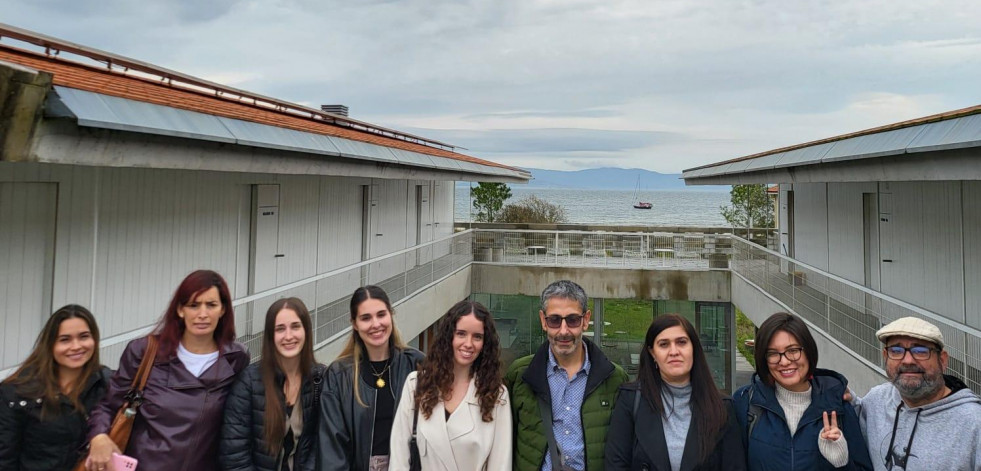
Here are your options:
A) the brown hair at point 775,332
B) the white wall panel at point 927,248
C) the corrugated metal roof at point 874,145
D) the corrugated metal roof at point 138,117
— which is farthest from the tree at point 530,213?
the brown hair at point 775,332

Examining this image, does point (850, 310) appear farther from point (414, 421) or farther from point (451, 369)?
point (414, 421)

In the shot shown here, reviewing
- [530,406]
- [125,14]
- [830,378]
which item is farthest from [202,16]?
[830,378]

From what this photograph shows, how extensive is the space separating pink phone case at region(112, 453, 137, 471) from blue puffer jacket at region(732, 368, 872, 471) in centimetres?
346

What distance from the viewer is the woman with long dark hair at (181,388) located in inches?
122

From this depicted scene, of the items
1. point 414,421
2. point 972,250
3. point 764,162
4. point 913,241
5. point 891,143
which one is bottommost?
point 414,421

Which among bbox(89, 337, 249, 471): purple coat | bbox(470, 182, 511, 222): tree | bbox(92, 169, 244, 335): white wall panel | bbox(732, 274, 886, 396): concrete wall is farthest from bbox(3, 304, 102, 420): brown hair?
bbox(470, 182, 511, 222): tree

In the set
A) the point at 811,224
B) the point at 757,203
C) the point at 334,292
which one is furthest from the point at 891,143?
the point at 757,203

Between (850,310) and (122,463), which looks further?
(850,310)

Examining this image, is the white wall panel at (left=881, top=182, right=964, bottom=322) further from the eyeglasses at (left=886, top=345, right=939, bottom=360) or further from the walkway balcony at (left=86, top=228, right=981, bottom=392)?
the eyeglasses at (left=886, top=345, right=939, bottom=360)

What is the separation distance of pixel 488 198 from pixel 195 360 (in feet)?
102

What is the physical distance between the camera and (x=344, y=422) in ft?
10.6

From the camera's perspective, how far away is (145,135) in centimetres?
479

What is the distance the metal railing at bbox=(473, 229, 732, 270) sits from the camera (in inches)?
681

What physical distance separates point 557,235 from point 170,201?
12186mm
